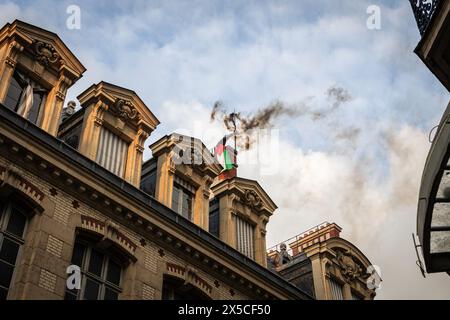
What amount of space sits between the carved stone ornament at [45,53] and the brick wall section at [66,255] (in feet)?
13.6

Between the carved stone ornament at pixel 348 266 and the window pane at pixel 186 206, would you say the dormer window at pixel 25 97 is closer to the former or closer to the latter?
the window pane at pixel 186 206

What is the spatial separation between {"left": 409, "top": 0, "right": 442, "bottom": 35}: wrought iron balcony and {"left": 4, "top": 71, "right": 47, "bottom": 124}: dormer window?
35.5ft

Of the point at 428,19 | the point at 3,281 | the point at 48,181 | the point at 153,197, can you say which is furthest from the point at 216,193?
the point at 428,19

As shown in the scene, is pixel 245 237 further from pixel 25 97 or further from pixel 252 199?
pixel 25 97

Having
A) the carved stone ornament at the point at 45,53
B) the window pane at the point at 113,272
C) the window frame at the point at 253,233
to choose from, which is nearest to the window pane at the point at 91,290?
the window pane at the point at 113,272

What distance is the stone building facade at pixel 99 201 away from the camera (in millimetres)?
14578

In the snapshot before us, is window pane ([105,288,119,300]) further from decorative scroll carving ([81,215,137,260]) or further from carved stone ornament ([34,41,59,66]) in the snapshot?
carved stone ornament ([34,41,59,66])

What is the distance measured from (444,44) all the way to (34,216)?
10662 mm

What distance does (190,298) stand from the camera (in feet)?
59.8

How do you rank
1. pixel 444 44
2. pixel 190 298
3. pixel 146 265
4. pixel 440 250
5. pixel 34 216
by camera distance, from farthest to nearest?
pixel 190 298, pixel 146 265, pixel 34 216, pixel 440 250, pixel 444 44

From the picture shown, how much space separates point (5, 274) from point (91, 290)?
2.57 metres

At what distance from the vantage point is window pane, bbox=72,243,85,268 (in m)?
15.6

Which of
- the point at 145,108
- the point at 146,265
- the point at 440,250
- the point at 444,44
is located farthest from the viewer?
the point at 145,108
